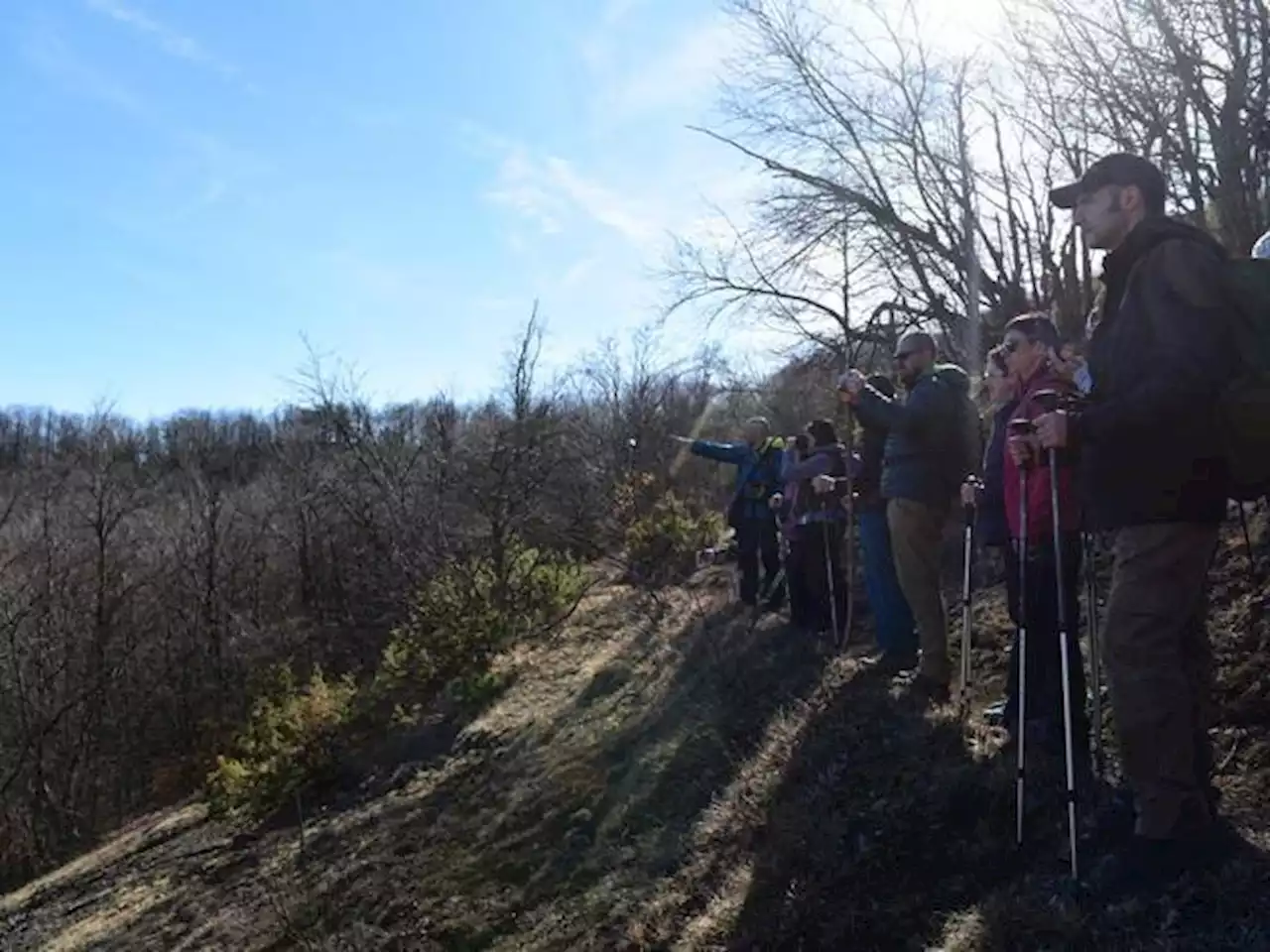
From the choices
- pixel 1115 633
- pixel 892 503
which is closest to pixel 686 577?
pixel 892 503

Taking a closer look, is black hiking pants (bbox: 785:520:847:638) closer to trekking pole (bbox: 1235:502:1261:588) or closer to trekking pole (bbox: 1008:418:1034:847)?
trekking pole (bbox: 1235:502:1261:588)

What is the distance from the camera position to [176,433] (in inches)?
2776

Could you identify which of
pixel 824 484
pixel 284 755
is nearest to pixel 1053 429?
pixel 824 484

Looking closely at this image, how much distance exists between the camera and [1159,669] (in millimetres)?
3531

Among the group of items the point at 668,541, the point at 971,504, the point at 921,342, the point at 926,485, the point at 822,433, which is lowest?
the point at 668,541

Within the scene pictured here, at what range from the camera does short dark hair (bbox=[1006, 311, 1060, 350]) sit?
505cm

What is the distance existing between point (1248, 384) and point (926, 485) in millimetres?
2889

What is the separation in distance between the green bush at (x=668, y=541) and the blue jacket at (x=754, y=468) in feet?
16.3

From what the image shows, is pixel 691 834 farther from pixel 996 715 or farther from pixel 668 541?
pixel 668 541

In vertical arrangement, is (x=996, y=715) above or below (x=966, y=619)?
below

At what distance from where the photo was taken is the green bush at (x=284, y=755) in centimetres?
1062

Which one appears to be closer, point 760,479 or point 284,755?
point 760,479

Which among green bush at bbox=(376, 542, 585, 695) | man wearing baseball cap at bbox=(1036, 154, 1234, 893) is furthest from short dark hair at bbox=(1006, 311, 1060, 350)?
green bush at bbox=(376, 542, 585, 695)

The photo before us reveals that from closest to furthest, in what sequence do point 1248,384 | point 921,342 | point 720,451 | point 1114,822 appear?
point 1248,384, point 1114,822, point 921,342, point 720,451
